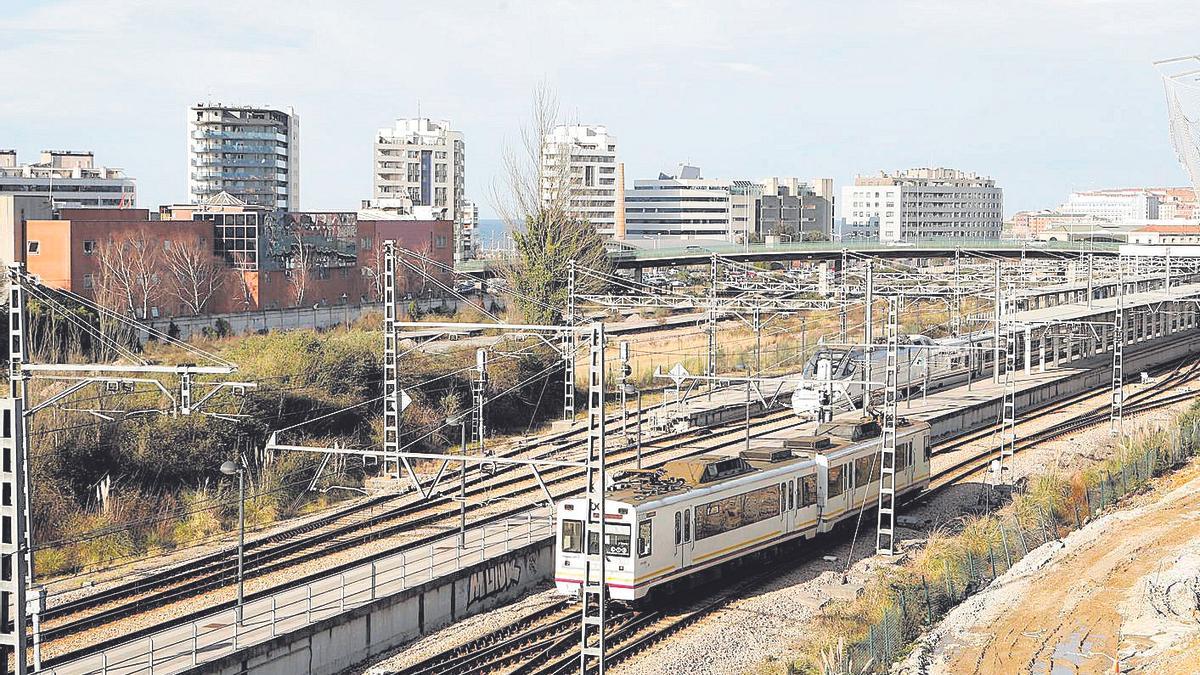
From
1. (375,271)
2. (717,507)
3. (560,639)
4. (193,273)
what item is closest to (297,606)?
(560,639)

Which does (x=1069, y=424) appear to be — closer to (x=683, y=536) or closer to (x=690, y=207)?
(x=683, y=536)

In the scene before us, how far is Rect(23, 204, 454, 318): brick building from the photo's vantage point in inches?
2035

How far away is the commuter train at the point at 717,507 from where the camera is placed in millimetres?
19922

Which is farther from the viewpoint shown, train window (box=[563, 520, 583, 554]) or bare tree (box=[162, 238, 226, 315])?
bare tree (box=[162, 238, 226, 315])

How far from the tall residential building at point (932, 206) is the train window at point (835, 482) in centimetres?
15482

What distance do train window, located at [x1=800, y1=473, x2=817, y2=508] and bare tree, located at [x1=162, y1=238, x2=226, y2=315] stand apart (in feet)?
120

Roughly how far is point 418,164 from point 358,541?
117 metres

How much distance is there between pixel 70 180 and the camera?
374 feet

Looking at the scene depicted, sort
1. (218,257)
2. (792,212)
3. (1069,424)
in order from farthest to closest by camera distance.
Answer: (792,212), (218,257), (1069,424)

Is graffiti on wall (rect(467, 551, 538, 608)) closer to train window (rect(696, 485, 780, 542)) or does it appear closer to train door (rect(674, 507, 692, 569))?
train door (rect(674, 507, 692, 569))

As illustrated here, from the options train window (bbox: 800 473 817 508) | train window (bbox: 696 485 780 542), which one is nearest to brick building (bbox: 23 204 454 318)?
train window (bbox: 800 473 817 508)

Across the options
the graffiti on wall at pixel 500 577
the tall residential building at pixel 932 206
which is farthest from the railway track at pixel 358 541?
the tall residential building at pixel 932 206

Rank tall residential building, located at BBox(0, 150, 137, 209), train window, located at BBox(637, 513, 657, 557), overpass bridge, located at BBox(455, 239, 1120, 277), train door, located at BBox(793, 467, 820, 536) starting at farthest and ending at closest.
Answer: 1. tall residential building, located at BBox(0, 150, 137, 209)
2. overpass bridge, located at BBox(455, 239, 1120, 277)
3. train door, located at BBox(793, 467, 820, 536)
4. train window, located at BBox(637, 513, 657, 557)

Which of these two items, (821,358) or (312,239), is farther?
(312,239)
